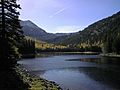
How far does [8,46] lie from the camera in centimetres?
3912

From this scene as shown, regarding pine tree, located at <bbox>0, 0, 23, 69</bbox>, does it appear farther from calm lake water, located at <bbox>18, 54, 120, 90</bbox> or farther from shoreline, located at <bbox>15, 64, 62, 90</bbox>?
calm lake water, located at <bbox>18, 54, 120, 90</bbox>

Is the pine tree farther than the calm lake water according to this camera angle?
No

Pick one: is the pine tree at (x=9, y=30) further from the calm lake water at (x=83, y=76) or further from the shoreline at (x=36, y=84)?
the calm lake water at (x=83, y=76)

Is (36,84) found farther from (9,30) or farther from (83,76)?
(83,76)

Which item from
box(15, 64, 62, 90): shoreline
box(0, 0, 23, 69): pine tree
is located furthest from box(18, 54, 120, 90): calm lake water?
box(0, 0, 23, 69): pine tree

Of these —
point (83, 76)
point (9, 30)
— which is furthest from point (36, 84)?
point (83, 76)

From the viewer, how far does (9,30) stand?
42.0 metres

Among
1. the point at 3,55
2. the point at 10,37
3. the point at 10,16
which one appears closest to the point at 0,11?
the point at 10,16

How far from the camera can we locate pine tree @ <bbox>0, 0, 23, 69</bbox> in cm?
3869

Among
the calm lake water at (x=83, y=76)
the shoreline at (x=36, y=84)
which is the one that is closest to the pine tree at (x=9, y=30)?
the shoreline at (x=36, y=84)

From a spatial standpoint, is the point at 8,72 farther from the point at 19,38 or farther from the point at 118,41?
the point at 118,41

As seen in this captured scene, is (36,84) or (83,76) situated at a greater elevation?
(36,84)

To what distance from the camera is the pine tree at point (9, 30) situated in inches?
1523

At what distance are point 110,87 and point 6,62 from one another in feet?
95.4
